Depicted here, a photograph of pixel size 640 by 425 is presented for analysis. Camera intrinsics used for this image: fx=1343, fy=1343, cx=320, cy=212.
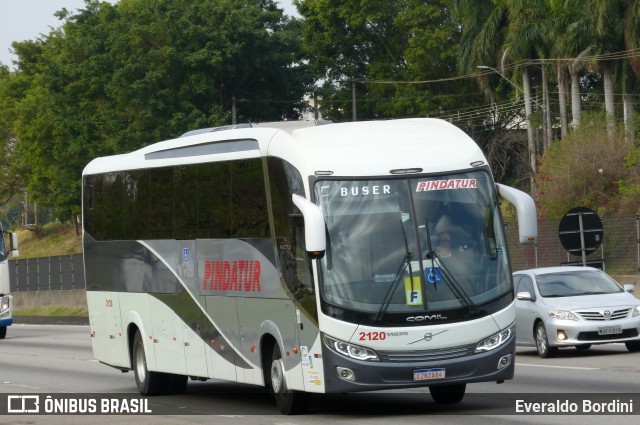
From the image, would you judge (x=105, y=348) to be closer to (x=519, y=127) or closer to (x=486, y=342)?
(x=486, y=342)

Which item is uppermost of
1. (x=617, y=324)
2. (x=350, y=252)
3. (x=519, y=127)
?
(x=519, y=127)

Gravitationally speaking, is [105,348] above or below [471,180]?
below

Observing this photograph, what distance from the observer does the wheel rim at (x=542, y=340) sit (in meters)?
22.5

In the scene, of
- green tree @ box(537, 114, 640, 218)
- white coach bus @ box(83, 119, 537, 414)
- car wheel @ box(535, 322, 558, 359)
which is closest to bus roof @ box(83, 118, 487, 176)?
white coach bus @ box(83, 119, 537, 414)

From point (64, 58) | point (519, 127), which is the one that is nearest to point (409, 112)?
point (519, 127)

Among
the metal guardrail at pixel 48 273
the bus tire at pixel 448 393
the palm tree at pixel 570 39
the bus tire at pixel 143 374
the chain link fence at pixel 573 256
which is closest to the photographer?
the bus tire at pixel 448 393

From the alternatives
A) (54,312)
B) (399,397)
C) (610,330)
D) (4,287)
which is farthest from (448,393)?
(54,312)

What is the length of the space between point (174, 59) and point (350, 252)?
5776 cm

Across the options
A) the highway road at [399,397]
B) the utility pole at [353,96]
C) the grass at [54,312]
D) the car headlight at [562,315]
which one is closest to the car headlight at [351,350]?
the highway road at [399,397]

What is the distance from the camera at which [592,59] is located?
58.2 metres

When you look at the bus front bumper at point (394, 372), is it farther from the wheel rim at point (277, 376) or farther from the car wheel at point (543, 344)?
the car wheel at point (543, 344)

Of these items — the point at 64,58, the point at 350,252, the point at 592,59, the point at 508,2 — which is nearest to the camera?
the point at 350,252

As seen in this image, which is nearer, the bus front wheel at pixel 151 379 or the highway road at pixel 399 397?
the highway road at pixel 399 397

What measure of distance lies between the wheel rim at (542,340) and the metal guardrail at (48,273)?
3354 centimetres
